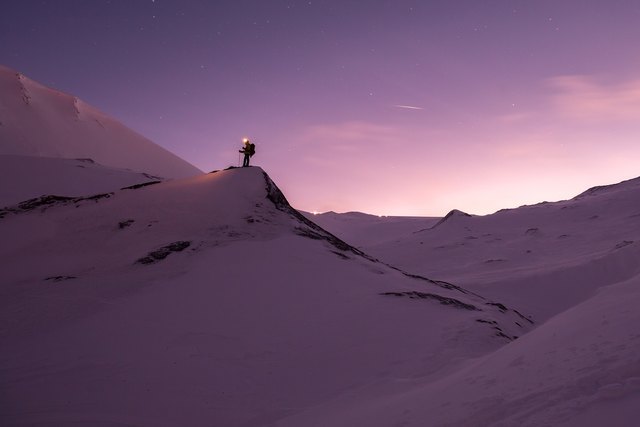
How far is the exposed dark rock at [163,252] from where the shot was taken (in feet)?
41.0

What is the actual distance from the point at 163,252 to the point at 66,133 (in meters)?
44.5

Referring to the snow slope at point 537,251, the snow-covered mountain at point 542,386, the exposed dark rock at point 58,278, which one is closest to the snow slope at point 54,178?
the exposed dark rock at point 58,278

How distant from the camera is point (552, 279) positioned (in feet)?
75.4

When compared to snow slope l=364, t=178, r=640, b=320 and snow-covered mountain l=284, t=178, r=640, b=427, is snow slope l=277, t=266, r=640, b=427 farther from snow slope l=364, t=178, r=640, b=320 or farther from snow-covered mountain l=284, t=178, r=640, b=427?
snow slope l=364, t=178, r=640, b=320

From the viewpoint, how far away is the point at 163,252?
1290cm

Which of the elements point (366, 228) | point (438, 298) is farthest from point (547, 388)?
point (366, 228)

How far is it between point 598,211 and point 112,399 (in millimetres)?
45474

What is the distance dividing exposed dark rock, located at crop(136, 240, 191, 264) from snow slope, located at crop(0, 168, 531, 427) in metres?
0.06

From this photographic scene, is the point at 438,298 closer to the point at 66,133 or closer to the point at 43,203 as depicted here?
the point at 43,203

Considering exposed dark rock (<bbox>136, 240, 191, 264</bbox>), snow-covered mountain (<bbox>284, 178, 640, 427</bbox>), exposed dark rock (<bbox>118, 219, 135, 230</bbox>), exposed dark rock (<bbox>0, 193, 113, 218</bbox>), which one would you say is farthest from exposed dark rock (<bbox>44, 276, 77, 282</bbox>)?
snow-covered mountain (<bbox>284, 178, 640, 427</bbox>)

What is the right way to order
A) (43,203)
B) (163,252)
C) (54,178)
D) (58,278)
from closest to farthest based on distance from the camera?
(58,278)
(163,252)
(43,203)
(54,178)

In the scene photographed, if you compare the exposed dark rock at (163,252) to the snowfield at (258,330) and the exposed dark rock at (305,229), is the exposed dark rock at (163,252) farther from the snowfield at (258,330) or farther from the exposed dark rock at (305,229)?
the exposed dark rock at (305,229)

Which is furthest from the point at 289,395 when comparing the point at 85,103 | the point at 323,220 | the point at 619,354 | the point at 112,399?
the point at 323,220

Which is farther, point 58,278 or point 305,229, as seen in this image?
point 305,229
